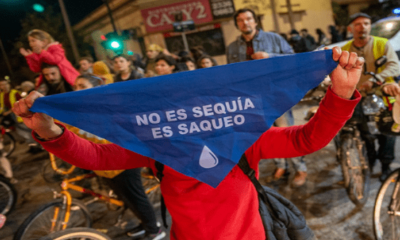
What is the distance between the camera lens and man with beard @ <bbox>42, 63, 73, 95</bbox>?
4.18 metres

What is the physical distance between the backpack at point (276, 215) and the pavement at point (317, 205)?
1552mm

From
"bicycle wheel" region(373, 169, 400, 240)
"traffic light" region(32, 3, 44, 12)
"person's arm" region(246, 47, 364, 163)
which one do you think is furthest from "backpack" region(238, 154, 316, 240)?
"traffic light" region(32, 3, 44, 12)

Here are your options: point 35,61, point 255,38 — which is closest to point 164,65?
point 255,38

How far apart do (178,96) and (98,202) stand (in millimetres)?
3985

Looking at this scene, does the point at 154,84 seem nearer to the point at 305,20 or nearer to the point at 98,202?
the point at 98,202

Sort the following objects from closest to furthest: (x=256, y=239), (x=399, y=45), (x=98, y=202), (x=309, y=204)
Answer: (x=256, y=239)
(x=309, y=204)
(x=98, y=202)
(x=399, y=45)

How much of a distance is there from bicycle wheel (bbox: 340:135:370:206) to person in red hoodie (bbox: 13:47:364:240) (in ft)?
7.42

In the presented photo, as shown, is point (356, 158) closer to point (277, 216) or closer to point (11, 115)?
point (277, 216)

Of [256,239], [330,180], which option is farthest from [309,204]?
[256,239]

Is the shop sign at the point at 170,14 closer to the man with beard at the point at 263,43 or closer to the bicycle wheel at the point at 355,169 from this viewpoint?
the man with beard at the point at 263,43

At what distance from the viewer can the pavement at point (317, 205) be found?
3014mm

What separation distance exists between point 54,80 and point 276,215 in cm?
382

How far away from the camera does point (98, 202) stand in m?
4.69

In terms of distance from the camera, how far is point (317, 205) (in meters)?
3.46
